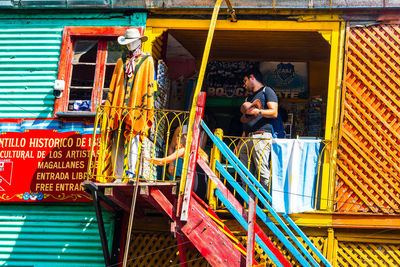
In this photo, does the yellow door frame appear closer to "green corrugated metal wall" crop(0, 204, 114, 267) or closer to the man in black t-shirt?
the man in black t-shirt

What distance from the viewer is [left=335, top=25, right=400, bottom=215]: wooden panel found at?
11.8 metres

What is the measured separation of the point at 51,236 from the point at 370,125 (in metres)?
5.10

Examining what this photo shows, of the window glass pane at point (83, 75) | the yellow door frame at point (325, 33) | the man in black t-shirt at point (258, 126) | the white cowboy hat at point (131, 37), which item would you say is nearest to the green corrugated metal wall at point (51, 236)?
the window glass pane at point (83, 75)

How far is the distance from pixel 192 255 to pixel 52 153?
2733 mm

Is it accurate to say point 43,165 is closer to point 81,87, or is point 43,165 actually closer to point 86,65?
point 81,87

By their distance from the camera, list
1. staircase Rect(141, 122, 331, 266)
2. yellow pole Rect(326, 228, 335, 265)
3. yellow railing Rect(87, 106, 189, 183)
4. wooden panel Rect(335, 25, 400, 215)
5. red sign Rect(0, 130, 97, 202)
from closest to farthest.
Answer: staircase Rect(141, 122, 331, 266), yellow railing Rect(87, 106, 189, 183), yellow pole Rect(326, 228, 335, 265), wooden panel Rect(335, 25, 400, 215), red sign Rect(0, 130, 97, 202)

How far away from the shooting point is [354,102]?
12.1 m

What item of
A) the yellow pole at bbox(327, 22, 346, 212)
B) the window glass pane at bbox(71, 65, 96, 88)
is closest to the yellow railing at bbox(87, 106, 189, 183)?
the window glass pane at bbox(71, 65, 96, 88)

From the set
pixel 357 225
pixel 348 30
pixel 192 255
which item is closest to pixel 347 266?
pixel 357 225

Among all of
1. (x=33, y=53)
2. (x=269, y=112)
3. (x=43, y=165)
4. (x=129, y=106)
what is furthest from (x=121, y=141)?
(x=33, y=53)

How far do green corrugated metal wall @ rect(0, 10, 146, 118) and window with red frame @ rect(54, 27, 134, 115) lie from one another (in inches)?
6.1

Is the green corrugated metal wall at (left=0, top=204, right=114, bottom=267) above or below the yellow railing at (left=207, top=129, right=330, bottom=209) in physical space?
below

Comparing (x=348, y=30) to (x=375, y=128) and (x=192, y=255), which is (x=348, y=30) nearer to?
(x=375, y=128)

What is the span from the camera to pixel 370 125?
12.0 metres
